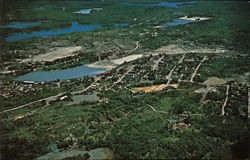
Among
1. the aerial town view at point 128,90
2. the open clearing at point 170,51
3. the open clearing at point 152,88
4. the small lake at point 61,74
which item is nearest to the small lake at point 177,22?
the aerial town view at point 128,90

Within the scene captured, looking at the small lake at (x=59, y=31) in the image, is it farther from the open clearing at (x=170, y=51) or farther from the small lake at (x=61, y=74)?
the open clearing at (x=170, y=51)

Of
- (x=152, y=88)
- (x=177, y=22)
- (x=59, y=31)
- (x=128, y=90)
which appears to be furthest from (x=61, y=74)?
(x=177, y=22)

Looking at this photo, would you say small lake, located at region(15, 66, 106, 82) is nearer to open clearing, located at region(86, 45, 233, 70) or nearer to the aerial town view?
the aerial town view

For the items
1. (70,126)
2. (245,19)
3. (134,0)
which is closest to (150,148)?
(70,126)

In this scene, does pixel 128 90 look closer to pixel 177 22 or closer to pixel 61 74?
pixel 61 74

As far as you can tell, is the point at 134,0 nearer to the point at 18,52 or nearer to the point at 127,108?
the point at 18,52
